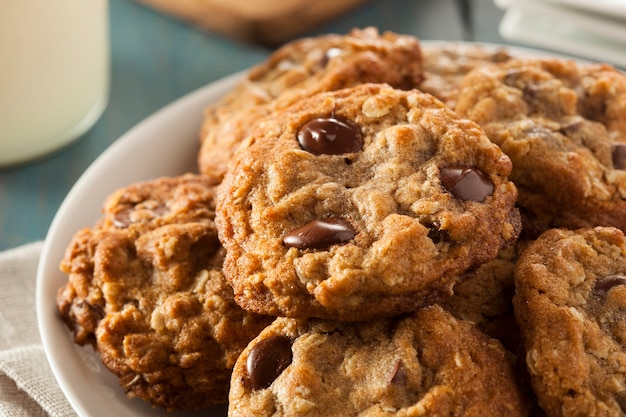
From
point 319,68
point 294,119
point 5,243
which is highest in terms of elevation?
point 294,119

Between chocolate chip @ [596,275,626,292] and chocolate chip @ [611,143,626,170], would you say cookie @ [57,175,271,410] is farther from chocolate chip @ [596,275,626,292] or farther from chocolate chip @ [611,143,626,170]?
chocolate chip @ [611,143,626,170]

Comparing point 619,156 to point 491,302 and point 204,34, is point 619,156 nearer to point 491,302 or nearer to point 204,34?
point 491,302

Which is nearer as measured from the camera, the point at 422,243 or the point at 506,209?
the point at 422,243

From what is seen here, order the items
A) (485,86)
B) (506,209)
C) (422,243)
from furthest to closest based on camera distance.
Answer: (485,86) < (506,209) < (422,243)

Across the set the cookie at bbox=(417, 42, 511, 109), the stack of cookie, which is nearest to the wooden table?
the stack of cookie

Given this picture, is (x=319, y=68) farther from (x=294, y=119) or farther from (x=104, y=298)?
(x=104, y=298)

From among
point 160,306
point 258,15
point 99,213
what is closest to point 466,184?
point 160,306

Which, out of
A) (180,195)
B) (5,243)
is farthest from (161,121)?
(5,243)
